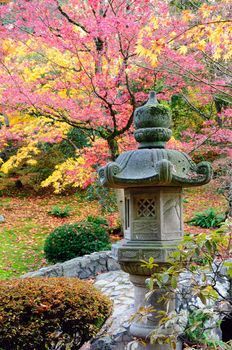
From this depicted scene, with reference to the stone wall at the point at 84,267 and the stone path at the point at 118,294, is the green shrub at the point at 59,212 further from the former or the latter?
the stone path at the point at 118,294

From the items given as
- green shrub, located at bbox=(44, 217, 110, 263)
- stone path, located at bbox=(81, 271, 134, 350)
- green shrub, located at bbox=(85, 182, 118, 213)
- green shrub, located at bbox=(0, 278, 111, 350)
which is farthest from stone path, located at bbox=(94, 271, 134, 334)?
green shrub, located at bbox=(85, 182, 118, 213)

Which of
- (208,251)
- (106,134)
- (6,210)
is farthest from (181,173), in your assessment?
(6,210)

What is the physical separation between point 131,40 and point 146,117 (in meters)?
3.87

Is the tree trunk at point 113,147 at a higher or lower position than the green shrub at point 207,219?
higher

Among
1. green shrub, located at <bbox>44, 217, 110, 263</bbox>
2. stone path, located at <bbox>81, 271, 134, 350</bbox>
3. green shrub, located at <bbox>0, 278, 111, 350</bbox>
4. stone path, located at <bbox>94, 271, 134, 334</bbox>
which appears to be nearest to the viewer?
Answer: green shrub, located at <bbox>0, 278, 111, 350</bbox>

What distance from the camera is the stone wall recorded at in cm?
712

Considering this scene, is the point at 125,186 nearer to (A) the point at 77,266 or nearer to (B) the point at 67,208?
(A) the point at 77,266

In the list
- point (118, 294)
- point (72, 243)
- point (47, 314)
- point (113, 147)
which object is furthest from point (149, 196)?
point (113, 147)

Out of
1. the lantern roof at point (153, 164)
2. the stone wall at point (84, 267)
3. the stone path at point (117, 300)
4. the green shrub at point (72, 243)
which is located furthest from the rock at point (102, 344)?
the green shrub at point (72, 243)

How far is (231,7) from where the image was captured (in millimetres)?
3961

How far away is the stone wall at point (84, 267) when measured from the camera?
7125 mm

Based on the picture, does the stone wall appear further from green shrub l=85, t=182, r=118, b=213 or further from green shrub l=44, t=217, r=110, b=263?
green shrub l=85, t=182, r=118, b=213

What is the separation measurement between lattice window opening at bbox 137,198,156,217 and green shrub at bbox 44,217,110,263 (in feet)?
15.6

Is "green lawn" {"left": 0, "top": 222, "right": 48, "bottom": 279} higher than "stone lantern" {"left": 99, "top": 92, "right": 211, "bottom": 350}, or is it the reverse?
"stone lantern" {"left": 99, "top": 92, "right": 211, "bottom": 350}
